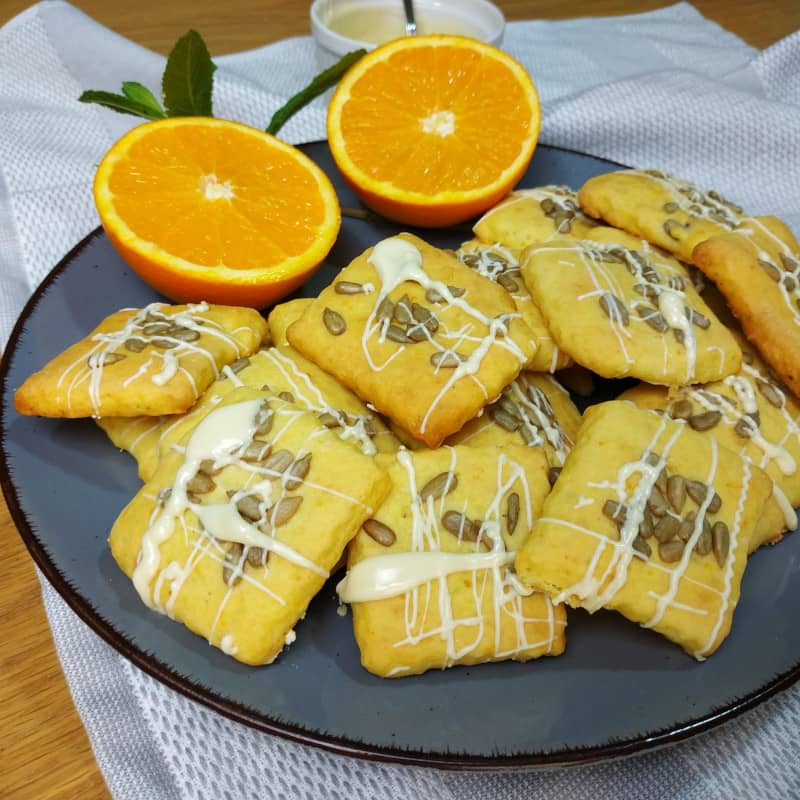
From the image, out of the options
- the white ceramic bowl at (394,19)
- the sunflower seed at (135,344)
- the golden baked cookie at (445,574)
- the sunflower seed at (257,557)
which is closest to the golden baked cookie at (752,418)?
the golden baked cookie at (445,574)

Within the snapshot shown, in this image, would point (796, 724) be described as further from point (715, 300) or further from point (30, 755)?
point (30, 755)

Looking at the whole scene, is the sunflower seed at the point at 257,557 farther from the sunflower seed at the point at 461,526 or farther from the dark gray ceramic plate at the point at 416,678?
the sunflower seed at the point at 461,526

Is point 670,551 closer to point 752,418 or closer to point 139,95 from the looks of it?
point 752,418

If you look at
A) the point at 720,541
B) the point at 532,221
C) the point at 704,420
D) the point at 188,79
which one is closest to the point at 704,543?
the point at 720,541

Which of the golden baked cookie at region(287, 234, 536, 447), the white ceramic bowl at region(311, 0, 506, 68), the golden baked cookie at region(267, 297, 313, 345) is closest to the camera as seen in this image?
the golden baked cookie at region(287, 234, 536, 447)

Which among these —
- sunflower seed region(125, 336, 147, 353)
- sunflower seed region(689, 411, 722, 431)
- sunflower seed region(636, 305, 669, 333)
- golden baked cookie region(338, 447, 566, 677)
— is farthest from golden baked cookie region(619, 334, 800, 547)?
sunflower seed region(125, 336, 147, 353)

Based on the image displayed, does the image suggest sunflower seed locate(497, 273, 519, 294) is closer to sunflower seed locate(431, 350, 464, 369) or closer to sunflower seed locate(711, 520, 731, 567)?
sunflower seed locate(431, 350, 464, 369)

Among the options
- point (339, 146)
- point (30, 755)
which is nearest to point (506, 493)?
point (30, 755)
